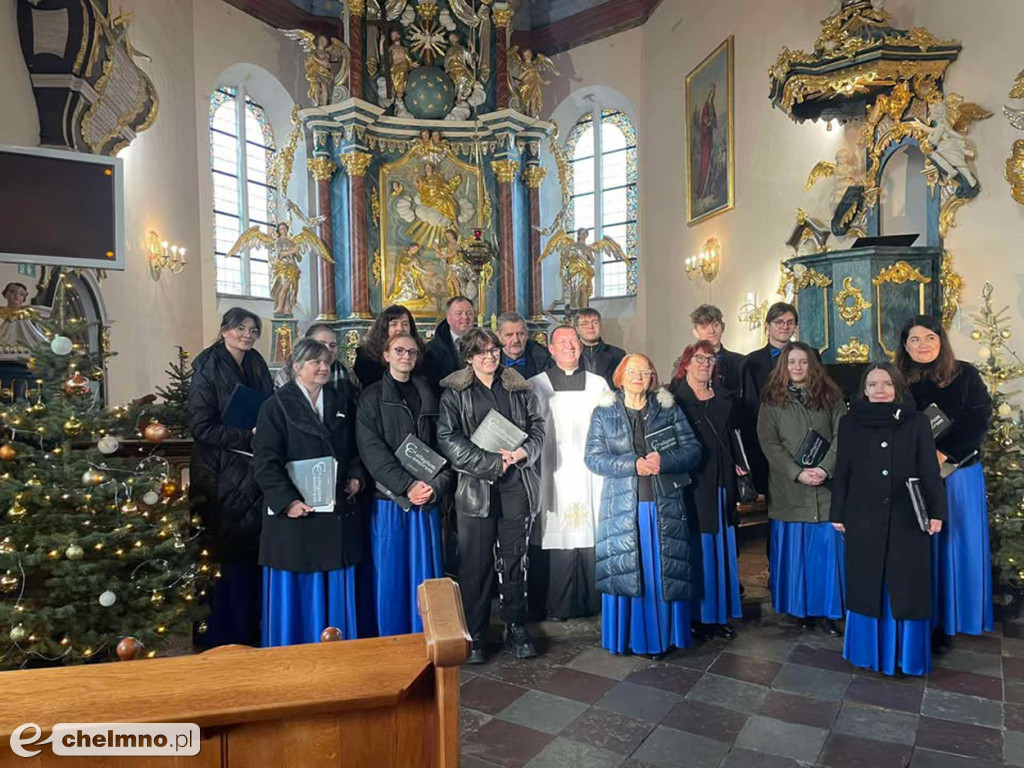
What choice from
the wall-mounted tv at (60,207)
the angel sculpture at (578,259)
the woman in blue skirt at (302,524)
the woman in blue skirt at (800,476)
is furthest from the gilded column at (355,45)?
the woman in blue skirt at (800,476)

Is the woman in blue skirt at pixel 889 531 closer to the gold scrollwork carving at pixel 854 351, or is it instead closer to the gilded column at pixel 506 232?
the gold scrollwork carving at pixel 854 351

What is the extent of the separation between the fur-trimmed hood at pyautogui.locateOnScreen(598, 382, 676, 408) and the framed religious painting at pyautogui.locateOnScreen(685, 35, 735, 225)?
7577mm

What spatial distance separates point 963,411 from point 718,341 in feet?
4.73

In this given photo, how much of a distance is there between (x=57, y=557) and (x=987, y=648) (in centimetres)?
458

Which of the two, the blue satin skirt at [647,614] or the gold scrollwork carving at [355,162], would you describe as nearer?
the blue satin skirt at [647,614]

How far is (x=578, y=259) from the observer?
1327 centimetres

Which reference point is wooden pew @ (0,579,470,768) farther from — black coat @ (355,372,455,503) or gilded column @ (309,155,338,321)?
gilded column @ (309,155,338,321)

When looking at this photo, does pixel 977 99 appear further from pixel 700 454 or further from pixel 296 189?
pixel 296 189

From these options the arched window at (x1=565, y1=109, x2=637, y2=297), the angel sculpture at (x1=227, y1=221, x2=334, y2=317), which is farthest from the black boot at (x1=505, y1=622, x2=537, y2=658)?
the arched window at (x1=565, y1=109, x2=637, y2=297)

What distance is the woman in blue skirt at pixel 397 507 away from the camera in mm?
3545

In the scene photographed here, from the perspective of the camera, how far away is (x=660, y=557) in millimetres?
3680

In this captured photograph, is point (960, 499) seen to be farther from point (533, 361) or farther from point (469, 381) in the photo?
point (469, 381)

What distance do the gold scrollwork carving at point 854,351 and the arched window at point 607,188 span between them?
721 centimetres

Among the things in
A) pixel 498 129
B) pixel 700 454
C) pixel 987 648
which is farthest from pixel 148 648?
pixel 498 129
